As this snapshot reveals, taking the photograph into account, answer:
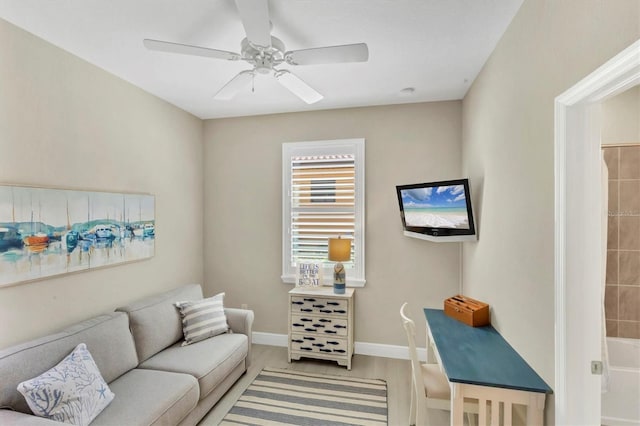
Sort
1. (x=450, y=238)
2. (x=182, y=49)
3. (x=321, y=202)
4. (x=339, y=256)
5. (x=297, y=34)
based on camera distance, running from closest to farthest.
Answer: (x=182, y=49) < (x=297, y=34) < (x=450, y=238) < (x=339, y=256) < (x=321, y=202)

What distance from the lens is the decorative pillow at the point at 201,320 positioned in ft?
8.85

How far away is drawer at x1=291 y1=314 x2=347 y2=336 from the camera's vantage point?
3.11m

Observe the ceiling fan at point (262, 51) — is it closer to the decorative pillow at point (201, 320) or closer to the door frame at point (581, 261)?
Result: the door frame at point (581, 261)

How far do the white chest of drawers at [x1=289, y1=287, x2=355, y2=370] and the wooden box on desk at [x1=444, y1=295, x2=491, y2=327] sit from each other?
101cm

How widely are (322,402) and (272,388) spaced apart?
0.48m

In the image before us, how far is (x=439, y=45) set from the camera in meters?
2.15

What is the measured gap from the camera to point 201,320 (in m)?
2.76

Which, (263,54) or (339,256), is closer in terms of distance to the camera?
(263,54)

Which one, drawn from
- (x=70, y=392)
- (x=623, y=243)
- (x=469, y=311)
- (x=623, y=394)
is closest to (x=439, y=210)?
(x=469, y=311)

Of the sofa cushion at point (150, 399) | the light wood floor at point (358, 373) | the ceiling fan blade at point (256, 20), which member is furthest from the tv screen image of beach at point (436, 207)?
the sofa cushion at point (150, 399)

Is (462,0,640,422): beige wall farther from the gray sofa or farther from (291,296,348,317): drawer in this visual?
the gray sofa

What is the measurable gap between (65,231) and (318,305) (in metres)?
2.19

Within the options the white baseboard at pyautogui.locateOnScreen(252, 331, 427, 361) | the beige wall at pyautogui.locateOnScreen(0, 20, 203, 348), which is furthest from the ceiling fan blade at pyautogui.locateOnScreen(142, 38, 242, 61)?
the white baseboard at pyautogui.locateOnScreen(252, 331, 427, 361)

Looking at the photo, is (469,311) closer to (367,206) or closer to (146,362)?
(367,206)
